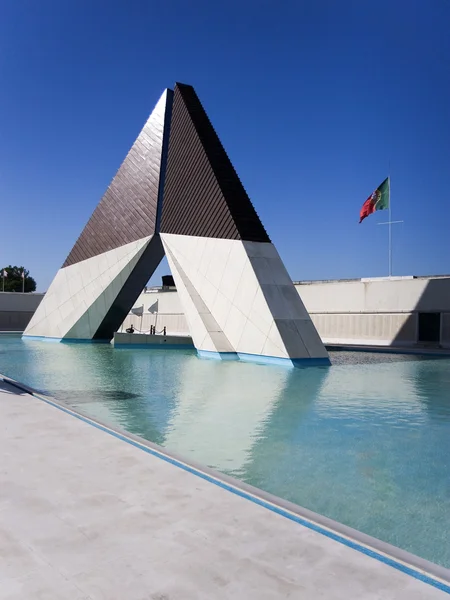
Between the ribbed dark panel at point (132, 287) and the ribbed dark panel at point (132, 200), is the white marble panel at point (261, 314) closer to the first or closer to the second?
the ribbed dark panel at point (132, 287)

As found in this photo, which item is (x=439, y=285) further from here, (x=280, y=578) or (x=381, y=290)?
(x=280, y=578)

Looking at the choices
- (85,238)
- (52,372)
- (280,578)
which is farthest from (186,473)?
(85,238)

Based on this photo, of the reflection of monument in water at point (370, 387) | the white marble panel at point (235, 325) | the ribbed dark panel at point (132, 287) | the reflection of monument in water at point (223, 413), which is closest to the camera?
the reflection of monument in water at point (223, 413)

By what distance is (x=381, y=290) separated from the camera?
2466 cm

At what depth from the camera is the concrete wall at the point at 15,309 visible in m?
41.4

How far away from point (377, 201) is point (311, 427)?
71.1 feet

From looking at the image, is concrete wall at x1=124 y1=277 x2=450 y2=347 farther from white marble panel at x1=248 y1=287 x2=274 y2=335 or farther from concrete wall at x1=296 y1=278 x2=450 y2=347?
white marble panel at x1=248 y1=287 x2=274 y2=335

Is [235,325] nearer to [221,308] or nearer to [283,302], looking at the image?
[221,308]

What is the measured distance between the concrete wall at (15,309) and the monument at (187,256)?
17.7 metres

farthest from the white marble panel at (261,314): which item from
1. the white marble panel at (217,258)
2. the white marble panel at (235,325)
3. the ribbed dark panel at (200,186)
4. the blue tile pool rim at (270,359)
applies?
the ribbed dark panel at (200,186)

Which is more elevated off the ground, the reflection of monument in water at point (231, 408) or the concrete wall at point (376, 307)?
the concrete wall at point (376, 307)

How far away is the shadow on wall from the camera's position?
22.6 meters

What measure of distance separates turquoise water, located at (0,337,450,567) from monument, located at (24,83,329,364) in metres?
2.34

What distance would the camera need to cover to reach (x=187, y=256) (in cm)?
1811
